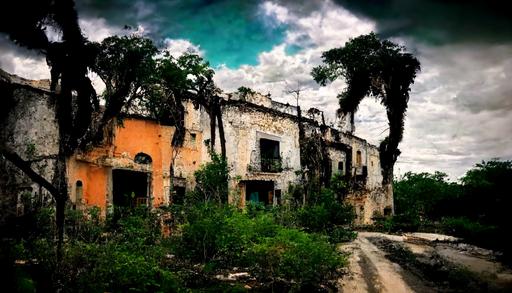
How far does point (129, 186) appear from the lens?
64.3 feet

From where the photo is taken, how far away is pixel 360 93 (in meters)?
20.6

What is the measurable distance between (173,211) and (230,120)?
8448 mm

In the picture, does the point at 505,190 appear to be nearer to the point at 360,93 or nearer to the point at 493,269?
the point at 493,269

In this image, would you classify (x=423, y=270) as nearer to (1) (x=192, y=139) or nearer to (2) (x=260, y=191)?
(1) (x=192, y=139)

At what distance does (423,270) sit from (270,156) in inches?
579

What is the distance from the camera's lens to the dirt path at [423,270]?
25.3 ft

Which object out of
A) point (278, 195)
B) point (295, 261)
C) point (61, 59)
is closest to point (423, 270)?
point (295, 261)

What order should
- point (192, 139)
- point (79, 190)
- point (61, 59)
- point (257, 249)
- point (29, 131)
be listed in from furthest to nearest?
1. point (192, 139)
2. point (79, 190)
3. point (29, 131)
4. point (257, 249)
5. point (61, 59)

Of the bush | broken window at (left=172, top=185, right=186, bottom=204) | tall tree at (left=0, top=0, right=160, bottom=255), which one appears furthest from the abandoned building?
tall tree at (left=0, top=0, right=160, bottom=255)

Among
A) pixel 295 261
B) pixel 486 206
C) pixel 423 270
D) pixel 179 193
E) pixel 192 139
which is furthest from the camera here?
pixel 192 139

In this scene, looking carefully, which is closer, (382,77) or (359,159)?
(382,77)

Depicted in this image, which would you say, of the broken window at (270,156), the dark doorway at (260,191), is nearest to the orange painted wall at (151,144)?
the dark doorway at (260,191)

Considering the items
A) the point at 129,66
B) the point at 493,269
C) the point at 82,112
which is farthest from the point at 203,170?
the point at 493,269

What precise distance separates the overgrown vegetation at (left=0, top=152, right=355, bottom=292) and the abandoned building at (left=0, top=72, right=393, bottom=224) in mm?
3759
